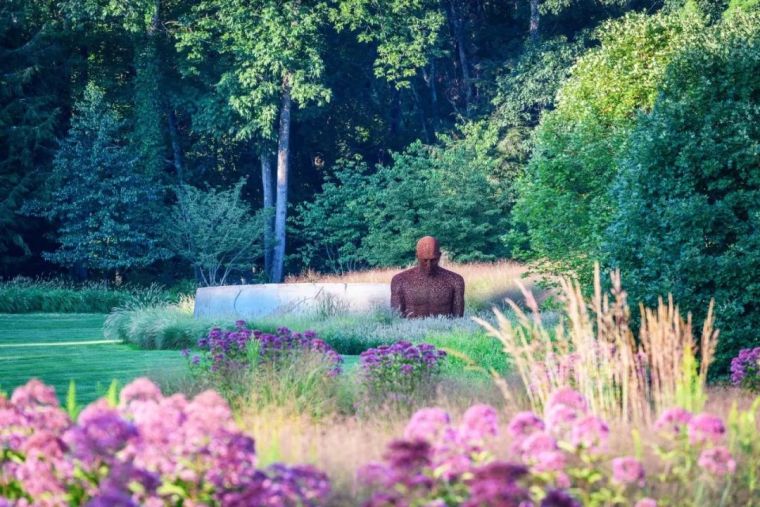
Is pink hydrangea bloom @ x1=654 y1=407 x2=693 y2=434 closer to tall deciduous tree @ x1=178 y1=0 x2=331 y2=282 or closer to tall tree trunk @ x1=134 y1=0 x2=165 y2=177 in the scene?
tall deciduous tree @ x1=178 y1=0 x2=331 y2=282

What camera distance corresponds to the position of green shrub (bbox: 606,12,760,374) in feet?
28.6

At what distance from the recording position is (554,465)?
3.48 meters

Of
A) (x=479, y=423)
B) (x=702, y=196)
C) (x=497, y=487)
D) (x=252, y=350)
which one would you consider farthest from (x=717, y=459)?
(x=702, y=196)

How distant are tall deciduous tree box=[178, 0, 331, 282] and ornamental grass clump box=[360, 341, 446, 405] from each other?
67.1ft

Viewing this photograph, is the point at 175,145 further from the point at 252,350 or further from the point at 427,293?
the point at 252,350

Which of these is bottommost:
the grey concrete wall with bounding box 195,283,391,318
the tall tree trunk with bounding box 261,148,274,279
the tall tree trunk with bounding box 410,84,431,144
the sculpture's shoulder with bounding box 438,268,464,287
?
the grey concrete wall with bounding box 195,283,391,318

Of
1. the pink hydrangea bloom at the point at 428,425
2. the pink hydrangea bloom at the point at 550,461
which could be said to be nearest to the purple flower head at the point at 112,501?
the pink hydrangea bloom at the point at 428,425

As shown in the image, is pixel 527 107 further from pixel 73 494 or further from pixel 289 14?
pixel 73 494

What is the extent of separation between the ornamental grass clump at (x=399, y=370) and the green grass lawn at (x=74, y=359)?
1.68 meters

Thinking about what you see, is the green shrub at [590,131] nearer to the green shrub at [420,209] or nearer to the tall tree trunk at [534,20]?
the green shrub at [420,209]

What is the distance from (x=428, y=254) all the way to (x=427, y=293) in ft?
1.78

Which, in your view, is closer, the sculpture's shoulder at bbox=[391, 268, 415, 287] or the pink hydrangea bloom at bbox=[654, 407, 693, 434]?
the pink hydrangea bloom at bbox=[654, 407, 693, 434]

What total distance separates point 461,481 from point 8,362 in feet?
30.7

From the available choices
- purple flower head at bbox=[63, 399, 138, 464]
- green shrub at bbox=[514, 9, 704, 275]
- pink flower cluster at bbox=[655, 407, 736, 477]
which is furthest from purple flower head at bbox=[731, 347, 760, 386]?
green shrub at bbox=[514, 9, 704, 275]
